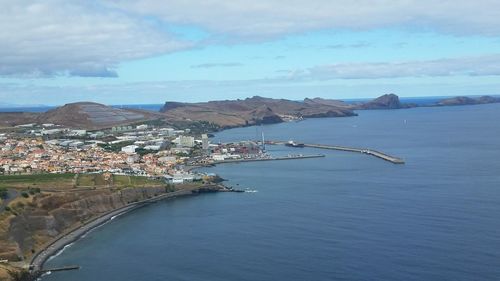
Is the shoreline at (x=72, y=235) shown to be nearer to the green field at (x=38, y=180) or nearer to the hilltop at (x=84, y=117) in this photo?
the green field at (x=38, y=180)

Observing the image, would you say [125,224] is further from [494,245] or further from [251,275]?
[494,245]

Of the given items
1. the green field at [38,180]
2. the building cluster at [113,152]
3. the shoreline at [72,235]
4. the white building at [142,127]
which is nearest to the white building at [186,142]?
the building cluster at [113,152]

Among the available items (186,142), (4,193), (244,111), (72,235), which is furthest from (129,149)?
(244,111)

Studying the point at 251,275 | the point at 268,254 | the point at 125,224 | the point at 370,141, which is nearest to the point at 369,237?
the point at 268,254

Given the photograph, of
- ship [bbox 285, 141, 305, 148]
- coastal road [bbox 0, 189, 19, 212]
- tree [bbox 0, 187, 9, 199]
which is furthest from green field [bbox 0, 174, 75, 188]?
ship [bbox 285, 141, 305, 148]

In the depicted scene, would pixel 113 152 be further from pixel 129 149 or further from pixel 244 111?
pixel 244 111
